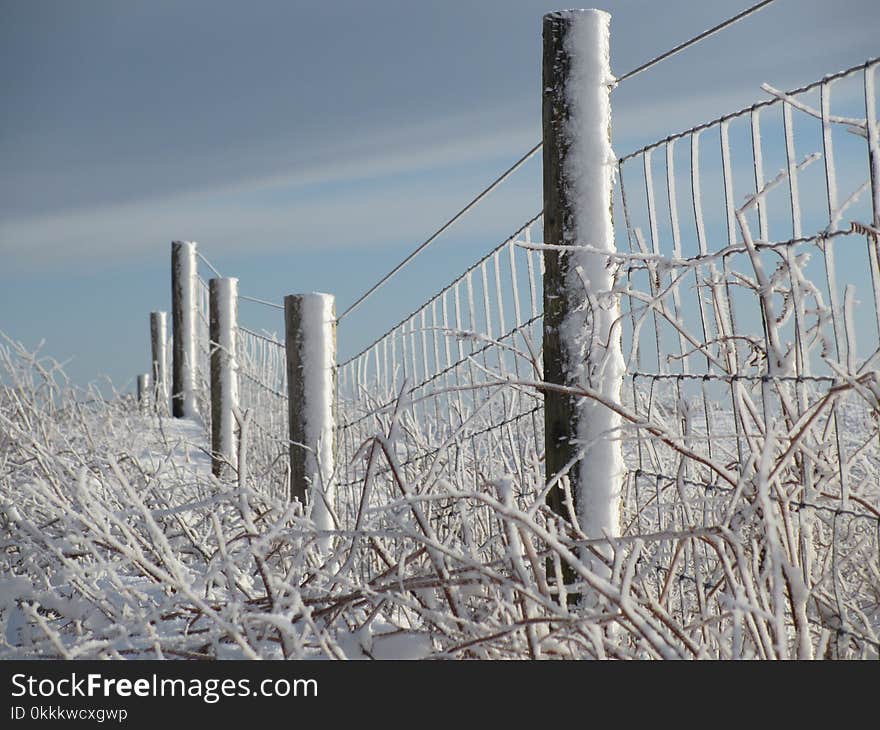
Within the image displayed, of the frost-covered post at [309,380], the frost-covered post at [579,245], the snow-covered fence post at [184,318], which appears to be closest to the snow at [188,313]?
the snow-covered fence post at [184,318]

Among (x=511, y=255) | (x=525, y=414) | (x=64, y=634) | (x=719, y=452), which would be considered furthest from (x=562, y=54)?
(x=64, y=634)

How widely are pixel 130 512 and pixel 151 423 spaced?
6.37m

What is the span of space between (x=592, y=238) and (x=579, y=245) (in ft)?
0.13

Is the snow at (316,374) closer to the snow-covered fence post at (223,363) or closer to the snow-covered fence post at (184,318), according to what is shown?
the snow-covered fence post at (223,363)

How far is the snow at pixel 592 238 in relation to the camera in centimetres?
257

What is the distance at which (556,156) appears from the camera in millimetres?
2656

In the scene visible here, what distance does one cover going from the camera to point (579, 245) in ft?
8.55

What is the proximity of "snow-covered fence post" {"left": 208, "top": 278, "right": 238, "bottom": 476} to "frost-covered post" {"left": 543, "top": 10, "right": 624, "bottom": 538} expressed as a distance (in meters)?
4.67

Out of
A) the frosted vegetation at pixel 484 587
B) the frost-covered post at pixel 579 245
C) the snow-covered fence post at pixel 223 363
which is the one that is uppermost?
the snow-covered fence post at pixel 223 363

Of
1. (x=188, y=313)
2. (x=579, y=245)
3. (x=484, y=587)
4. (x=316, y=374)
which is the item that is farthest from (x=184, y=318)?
(x=484, y=587)

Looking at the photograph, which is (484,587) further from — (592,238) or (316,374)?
(316,374)

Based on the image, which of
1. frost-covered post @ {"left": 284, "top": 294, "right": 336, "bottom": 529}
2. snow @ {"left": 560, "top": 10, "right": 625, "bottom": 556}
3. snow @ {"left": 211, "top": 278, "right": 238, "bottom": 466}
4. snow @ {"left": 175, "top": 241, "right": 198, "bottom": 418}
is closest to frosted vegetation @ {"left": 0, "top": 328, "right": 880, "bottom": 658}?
snow @ {"left": 560, "top": 10, "right": 625, "bottom": 556}

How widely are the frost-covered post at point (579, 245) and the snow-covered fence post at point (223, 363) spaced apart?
4.67m
